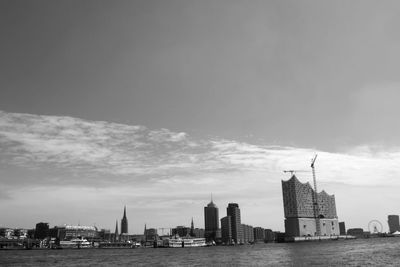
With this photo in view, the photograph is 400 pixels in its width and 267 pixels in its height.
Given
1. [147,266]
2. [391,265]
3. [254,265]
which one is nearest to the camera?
[391,265]

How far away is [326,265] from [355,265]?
621 centimetres

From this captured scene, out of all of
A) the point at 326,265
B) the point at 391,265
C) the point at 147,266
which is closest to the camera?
the point at 391,265

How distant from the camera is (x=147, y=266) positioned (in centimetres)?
11075

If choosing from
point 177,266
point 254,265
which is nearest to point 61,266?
point 177,266

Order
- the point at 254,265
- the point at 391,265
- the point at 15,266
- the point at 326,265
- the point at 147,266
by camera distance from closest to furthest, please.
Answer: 1. the point at 391,265
2. the point at 326,265
3. the point at 254,265
4. the point at 147,266
5. the point at 15,266

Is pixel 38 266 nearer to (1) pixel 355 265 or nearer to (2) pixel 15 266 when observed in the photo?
(2) pixel 15 266

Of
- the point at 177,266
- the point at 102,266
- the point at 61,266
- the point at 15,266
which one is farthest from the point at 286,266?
the point at 15,266

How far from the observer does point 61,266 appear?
117m

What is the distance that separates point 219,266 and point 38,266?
5520 centimetres

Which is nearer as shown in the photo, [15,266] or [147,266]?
[147,266]

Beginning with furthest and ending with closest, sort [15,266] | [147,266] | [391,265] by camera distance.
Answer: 1. [15,266]
2. [147,266]
3. [391,265]

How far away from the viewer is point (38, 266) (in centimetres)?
11762

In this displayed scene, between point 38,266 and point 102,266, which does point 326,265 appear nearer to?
point 102,266

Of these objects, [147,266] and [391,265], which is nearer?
[391,265]
